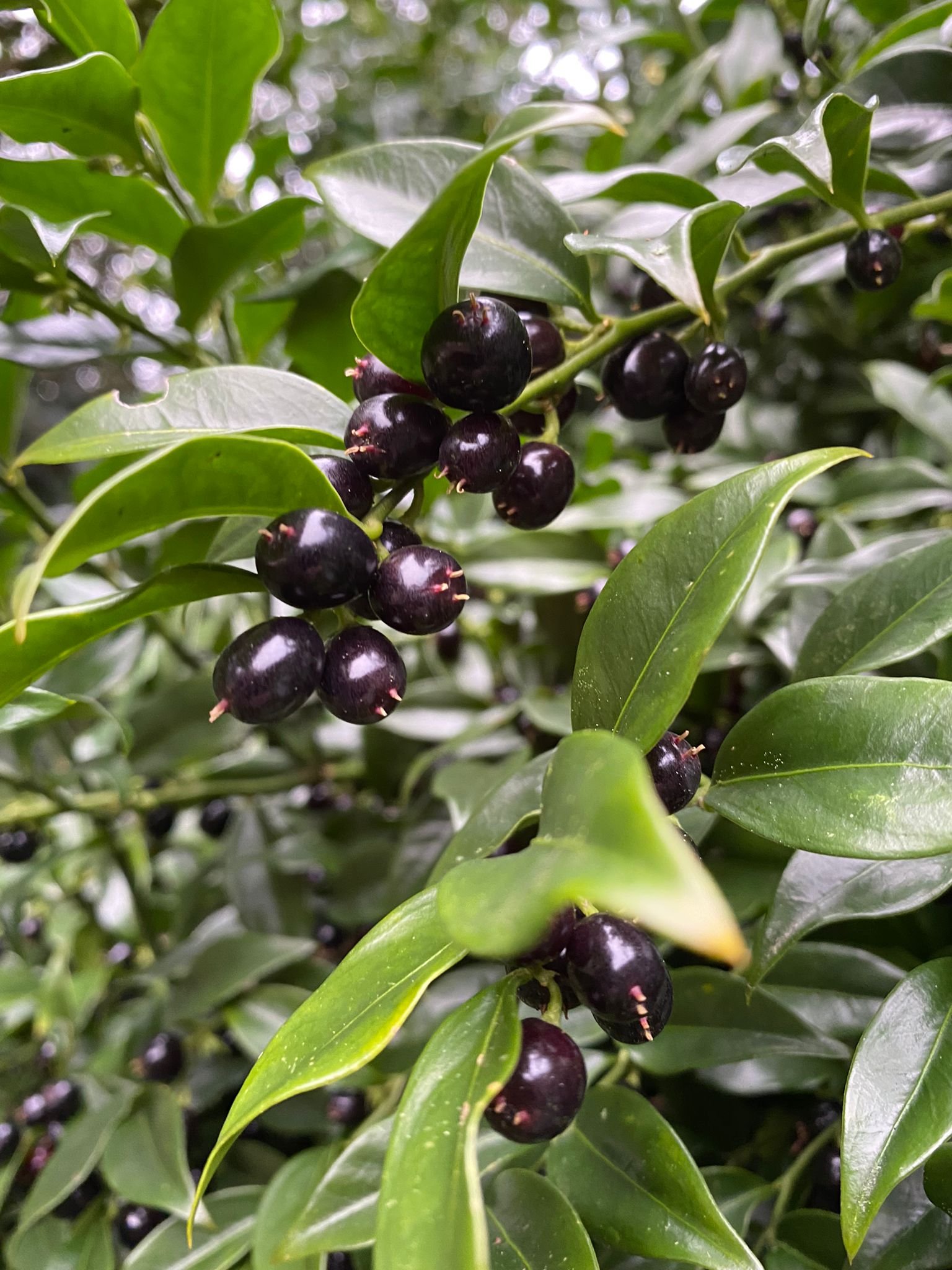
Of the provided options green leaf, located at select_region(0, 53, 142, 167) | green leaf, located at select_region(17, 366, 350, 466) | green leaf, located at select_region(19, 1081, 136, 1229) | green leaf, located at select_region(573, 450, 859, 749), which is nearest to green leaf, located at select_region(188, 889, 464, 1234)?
green leaf, located at select_region(573, 450, 859, 749)

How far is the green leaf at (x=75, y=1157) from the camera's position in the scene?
29.3 inches

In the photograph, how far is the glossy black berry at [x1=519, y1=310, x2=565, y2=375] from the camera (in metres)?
0.53

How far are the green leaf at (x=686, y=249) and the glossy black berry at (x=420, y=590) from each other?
170 millimetres

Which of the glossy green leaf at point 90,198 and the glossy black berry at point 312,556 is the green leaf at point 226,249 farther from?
the glossy black berry at point 312,556

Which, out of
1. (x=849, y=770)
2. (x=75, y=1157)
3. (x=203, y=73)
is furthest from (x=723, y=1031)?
(x=203, y=73)

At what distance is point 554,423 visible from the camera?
0.54 meters

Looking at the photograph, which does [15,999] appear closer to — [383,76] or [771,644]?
[771,644]

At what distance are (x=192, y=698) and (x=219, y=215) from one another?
0.52 metres

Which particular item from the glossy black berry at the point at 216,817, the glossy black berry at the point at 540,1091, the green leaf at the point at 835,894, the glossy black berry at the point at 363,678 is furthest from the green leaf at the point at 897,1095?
the glossy black berry at the point at 216,817

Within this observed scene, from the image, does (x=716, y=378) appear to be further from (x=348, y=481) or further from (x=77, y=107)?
(x=77, y=107)

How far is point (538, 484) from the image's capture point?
492 mm

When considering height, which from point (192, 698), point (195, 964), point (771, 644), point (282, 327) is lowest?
point (195, 964)

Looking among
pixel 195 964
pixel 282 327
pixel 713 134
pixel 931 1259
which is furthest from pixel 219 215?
→ pixel 931 1259

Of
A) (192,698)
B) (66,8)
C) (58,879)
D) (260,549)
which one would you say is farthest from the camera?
(58,879)
